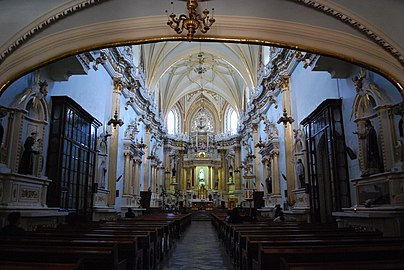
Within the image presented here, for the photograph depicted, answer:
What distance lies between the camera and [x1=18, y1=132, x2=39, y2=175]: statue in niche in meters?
7.00

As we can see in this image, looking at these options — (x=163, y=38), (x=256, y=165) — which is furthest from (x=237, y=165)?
(x=163, y=38)

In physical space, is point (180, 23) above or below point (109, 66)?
below

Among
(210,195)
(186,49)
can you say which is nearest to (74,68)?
(186,49)

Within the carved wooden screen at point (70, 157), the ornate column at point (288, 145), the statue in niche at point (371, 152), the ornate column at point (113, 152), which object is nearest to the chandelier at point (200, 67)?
the ornate column at point (113, 152)

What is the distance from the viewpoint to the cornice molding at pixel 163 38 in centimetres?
639

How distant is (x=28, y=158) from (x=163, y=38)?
3844mm

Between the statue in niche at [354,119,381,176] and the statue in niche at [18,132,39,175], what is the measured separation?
7211mm

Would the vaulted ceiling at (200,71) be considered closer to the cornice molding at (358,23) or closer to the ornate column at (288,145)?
the ornate column at (288,145)

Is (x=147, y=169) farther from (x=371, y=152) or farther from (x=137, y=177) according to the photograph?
(x=371, y=152)

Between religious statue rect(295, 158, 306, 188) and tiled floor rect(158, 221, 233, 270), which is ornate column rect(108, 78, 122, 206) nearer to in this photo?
tiled floor rect(158, 221, 233, 270)

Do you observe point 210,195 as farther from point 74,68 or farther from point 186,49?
point 74,68

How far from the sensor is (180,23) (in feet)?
22.2

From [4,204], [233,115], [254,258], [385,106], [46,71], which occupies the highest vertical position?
[233,115]

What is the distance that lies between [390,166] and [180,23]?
5056mm
